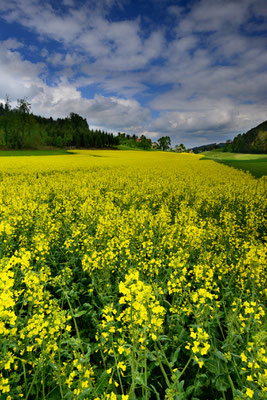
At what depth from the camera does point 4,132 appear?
284 ft

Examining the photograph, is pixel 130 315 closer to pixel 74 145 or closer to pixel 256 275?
pixel 256 275

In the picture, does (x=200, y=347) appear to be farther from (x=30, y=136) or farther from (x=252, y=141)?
(x=252, y=141)

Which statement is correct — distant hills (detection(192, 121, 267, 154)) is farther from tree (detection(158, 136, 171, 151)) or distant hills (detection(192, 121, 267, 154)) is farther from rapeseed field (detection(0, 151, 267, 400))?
rapeseed field (detection(0, 151, 267, 400))

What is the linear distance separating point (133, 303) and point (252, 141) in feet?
453

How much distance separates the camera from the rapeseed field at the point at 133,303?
2.44 meters

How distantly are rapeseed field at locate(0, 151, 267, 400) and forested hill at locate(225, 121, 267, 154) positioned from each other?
11621cm

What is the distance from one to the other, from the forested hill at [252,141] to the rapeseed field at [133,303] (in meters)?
116

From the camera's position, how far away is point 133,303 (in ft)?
7.64

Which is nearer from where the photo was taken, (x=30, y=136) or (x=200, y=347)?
(x=200, y=347)

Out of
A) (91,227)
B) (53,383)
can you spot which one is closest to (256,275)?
(53,383)

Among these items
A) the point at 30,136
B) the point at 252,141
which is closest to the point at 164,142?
the point at 252,141

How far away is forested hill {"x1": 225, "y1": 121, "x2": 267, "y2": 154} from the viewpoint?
356ft

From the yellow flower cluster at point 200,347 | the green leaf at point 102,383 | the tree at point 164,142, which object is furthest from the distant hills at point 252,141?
the green leaf at point 102,383

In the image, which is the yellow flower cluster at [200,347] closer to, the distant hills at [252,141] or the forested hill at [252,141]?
the distant hills at [252,141]
